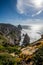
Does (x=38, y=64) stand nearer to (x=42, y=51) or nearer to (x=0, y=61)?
(x=42, y=51)

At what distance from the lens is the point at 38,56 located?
89.7ft

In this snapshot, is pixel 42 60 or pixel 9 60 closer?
pixel 42 60

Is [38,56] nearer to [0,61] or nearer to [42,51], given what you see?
[42,51]

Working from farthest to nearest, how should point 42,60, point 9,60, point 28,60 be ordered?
point 28,60, point 9,60, point 42,60

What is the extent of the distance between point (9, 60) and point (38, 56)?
5.41 meters

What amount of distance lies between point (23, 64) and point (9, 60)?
2.70 meters

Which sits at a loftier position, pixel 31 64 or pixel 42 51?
pixel 42 51

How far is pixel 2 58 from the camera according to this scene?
100ft

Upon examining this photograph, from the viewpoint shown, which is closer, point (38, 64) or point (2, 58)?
point (38, 64)

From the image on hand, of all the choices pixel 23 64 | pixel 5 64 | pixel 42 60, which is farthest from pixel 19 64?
pixel 42 60

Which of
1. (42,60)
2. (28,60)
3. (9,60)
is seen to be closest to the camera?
(42,60)

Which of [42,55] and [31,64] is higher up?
[42,55]

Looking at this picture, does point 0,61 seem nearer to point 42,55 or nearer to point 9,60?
point 9,60

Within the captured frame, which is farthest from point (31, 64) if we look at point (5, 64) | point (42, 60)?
point (5, 64)
